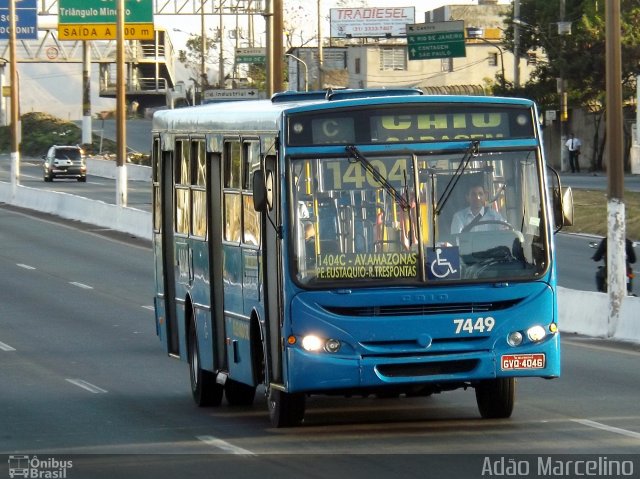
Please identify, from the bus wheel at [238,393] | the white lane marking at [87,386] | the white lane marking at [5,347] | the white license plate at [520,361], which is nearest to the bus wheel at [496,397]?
the white license plate at [520,361]

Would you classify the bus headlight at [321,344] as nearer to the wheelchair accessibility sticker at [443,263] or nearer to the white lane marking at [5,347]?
the wheelchair accessibility sticker at [443,263]

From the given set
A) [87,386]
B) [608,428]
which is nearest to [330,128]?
[608,428]

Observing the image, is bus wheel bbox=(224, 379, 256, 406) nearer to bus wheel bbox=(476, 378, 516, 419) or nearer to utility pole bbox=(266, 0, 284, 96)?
bus wheel bbox=(476, 378, 516, 419)

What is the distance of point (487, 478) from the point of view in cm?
994

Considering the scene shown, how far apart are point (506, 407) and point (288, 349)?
6.89ft

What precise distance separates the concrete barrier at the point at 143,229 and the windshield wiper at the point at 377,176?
8994 mm

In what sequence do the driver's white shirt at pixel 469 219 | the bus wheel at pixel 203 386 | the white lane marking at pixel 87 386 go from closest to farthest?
the driver's white shirt at pixel 469 219 → the bus wheel at pixel 203 386 → the white lane marking at pixel 87 386

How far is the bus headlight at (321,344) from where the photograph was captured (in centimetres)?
1182

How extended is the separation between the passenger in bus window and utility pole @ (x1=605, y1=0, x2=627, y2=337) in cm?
928

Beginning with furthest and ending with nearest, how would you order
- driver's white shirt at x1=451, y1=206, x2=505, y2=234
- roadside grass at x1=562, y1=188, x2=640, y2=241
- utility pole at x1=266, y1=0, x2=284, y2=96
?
1. roadside grass at x1=562, y1=188, x2=640, y2=241
2. utility pole at x1=266, y1=0, x2=284, y2=96
3. driver's white shirt at x1=451, y1=206, x2=505, y2=234

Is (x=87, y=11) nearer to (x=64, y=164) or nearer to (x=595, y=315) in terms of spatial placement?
(x=64, y=164)

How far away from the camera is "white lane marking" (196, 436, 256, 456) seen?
11.7 meters

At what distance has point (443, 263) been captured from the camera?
39.3 feet

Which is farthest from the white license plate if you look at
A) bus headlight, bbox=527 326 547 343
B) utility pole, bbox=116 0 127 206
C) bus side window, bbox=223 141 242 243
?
utility pole, bbox=116 0 127 206
